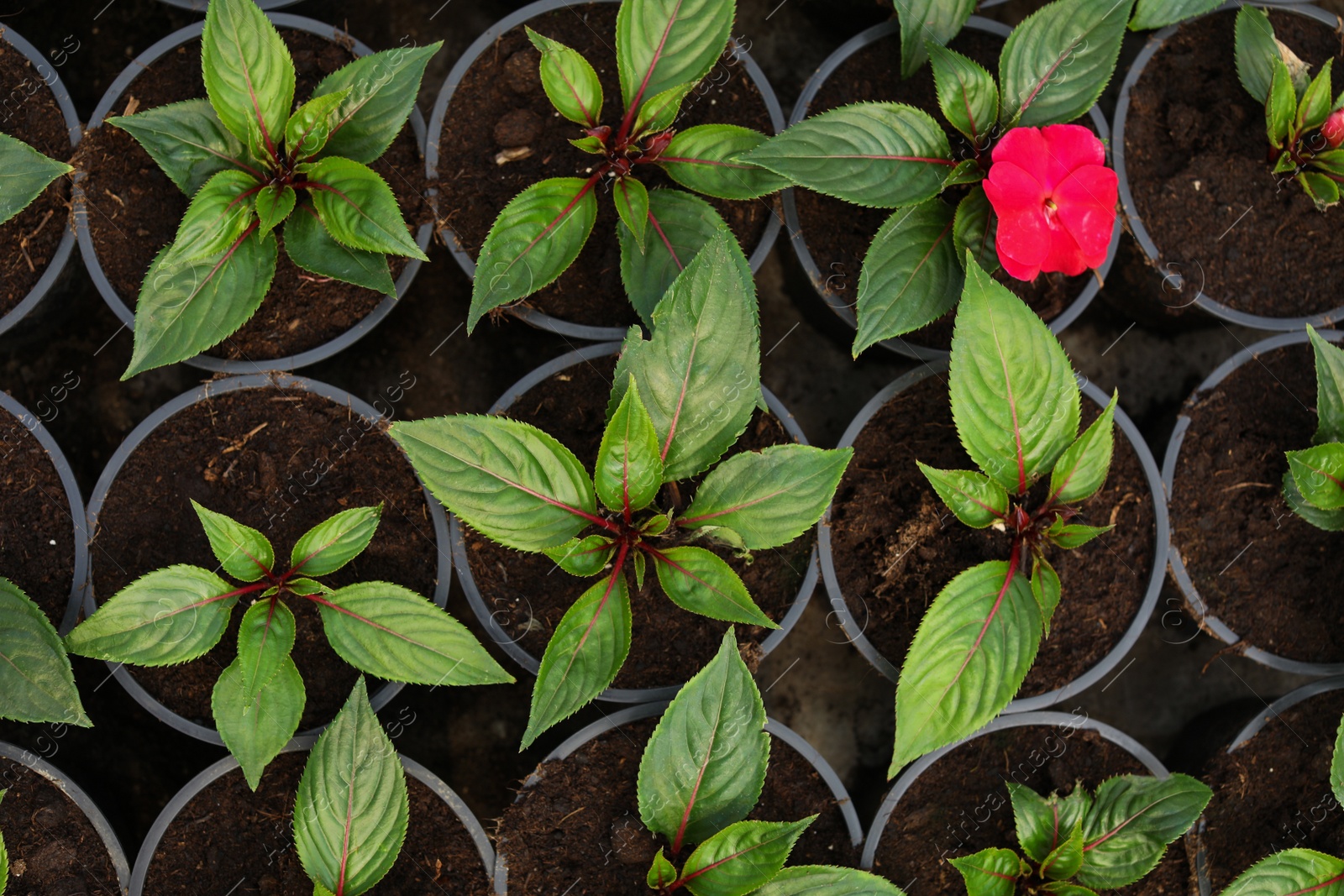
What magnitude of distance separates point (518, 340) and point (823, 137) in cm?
96

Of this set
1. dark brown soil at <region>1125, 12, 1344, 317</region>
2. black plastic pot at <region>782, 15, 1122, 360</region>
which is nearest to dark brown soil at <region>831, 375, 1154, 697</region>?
black plastic pot at <region>782, 15, 1122, 360</region>

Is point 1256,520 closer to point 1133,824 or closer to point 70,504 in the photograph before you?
point 1133,824

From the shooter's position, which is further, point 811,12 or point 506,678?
point 811,12

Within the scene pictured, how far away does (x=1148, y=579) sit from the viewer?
85.6 inches

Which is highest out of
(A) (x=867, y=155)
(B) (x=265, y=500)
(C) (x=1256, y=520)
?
(A) (x=867, y=155)

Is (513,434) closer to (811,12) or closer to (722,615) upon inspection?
(722,615)

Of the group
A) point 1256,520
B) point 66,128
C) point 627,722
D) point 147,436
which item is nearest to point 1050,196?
point 1256,520

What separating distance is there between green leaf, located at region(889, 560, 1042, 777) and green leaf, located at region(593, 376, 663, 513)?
623mm

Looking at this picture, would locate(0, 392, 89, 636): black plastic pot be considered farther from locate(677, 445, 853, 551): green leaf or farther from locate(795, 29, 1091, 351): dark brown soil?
locate(795, 29, 1091, 351): dark brown soil

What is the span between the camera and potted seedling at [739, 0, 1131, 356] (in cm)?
187

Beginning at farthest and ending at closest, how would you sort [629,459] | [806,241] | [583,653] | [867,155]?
[806,241], [867,155], [583,653], [629,459]

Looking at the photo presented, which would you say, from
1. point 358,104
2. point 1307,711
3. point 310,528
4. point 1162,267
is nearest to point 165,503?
point 310,528

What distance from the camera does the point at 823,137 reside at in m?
1.90

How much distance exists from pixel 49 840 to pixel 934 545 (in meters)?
2.07
